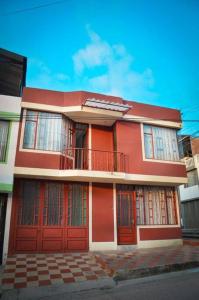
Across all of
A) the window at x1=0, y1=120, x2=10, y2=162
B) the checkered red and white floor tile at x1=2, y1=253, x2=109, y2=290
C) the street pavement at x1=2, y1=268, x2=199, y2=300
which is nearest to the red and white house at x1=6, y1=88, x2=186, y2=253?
the window at x1=0, y1=120, x2=10, y2=162

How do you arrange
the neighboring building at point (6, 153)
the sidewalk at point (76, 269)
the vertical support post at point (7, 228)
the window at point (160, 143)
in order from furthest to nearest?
the window at point (160, 143), the neighboring building at point (6, 153), the vertical support post at point (7, 228), the sidewalk at point (76, 269)

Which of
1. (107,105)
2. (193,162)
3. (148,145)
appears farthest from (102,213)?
(193,162)

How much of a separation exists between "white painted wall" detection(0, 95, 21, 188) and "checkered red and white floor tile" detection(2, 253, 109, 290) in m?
2.90

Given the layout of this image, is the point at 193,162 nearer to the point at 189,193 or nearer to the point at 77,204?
the point at 189,193

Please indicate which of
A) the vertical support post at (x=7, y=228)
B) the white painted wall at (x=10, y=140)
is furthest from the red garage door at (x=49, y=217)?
the white painted wall at (x=10, y=140)

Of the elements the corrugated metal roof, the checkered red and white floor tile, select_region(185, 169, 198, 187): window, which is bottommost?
the checkered red and white floor tile

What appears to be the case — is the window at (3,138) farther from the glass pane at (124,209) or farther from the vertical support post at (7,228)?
the glass pane at (124,209)

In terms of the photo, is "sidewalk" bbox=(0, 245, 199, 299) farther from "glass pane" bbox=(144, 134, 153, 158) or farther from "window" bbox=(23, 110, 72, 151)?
"glass pane" bbox=(144, 134, 153, 158)

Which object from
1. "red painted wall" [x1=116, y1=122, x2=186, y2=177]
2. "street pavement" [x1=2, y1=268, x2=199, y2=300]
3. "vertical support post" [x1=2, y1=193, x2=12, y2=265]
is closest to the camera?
"street pavement" [x1=2, y1=268, x2=199, y2=300]

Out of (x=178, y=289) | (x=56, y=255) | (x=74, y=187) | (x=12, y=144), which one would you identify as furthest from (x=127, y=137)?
(x=178, y=289)

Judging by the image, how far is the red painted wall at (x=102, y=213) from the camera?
373 inches

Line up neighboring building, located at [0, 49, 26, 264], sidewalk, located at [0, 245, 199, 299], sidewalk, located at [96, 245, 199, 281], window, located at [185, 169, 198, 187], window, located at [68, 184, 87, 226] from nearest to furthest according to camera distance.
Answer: sidewalk, located at [0, 245, 199, 299] → sidewalk, located at [96, 245, 199, 281] → neighboring building, located at [0, 49, 26, 264] → window, located at [68, 184, 87, 226] → window, located at [185, 169, 198, 187]

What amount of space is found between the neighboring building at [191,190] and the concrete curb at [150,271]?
10386mm

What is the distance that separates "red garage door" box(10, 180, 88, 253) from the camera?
28.2ft
